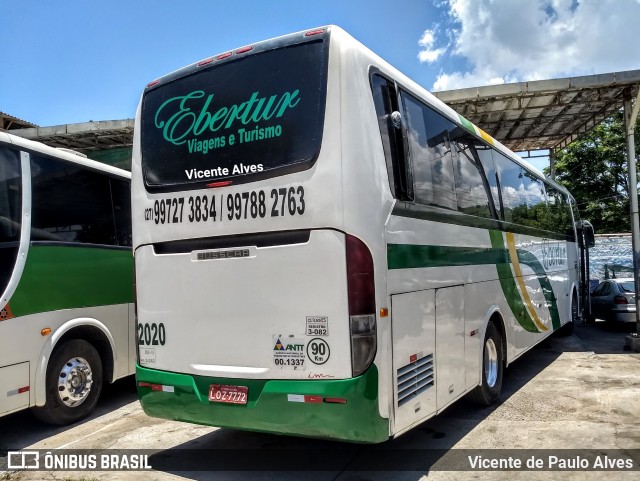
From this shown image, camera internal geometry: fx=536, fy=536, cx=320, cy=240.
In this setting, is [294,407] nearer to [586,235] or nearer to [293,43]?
[293,43]

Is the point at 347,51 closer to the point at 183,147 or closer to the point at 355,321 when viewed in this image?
the point at 183,147

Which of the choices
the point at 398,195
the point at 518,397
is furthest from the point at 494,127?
the point at 398,195

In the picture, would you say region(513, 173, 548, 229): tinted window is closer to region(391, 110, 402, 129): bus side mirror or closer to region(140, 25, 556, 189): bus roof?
region(140, 25, 556, 189): bus roof

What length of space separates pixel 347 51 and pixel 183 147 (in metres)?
1.71

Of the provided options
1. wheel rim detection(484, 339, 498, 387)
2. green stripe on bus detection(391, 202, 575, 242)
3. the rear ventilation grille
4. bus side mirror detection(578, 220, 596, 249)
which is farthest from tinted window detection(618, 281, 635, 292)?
the rear ventilation grille

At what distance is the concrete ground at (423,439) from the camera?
4648mm

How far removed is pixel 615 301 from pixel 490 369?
339 inches

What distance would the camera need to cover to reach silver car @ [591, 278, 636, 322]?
520 inches

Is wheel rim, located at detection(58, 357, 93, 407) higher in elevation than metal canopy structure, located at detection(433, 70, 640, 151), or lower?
lower

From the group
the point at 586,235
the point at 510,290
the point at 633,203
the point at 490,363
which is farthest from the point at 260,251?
the point at 586,235

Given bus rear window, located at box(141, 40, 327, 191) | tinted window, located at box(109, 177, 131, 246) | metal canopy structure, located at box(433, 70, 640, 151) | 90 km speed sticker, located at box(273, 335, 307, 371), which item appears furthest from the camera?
metal canopy structure, located at box(433, 70, 640, 151)

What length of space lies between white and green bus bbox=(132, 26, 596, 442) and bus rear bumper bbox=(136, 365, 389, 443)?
0.04ft

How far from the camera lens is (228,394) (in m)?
4.35

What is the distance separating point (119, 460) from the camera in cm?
509
